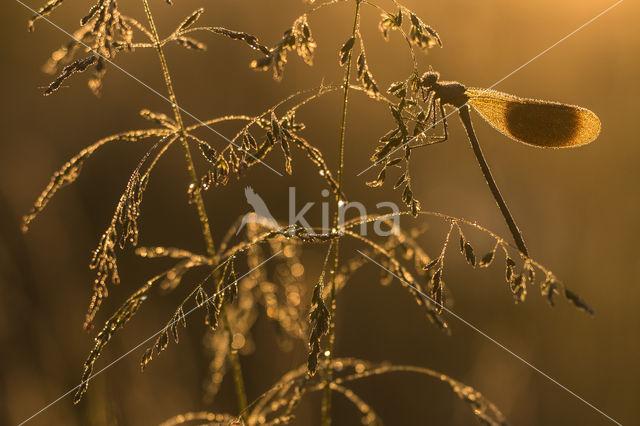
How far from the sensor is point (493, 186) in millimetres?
1771

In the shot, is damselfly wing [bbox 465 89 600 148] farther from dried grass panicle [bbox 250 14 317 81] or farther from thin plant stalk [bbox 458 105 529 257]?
dried grass panicle [bbox 250 14 317 81]

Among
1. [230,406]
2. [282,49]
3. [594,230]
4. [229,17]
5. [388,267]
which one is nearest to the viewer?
[282,49]

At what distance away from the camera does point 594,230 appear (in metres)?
3.38

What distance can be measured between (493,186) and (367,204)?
90.3 inches

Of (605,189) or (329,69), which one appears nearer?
(605,189)

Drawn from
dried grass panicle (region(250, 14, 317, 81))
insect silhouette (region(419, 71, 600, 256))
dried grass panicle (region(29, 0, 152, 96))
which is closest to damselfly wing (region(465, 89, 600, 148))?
insect silhouette (region(419, 71, 600, 256))

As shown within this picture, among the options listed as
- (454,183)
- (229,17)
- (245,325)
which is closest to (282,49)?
(245,325)

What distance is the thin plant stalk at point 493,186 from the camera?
1665 millimetres

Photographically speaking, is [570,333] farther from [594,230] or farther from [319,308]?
[319,308]

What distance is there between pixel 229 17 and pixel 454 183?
8.58 feet

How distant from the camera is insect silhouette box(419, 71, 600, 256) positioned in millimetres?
1824

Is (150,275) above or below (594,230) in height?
above

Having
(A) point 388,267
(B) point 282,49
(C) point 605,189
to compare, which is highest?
(B) point 282,49

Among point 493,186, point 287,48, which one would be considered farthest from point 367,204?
point 287,48
